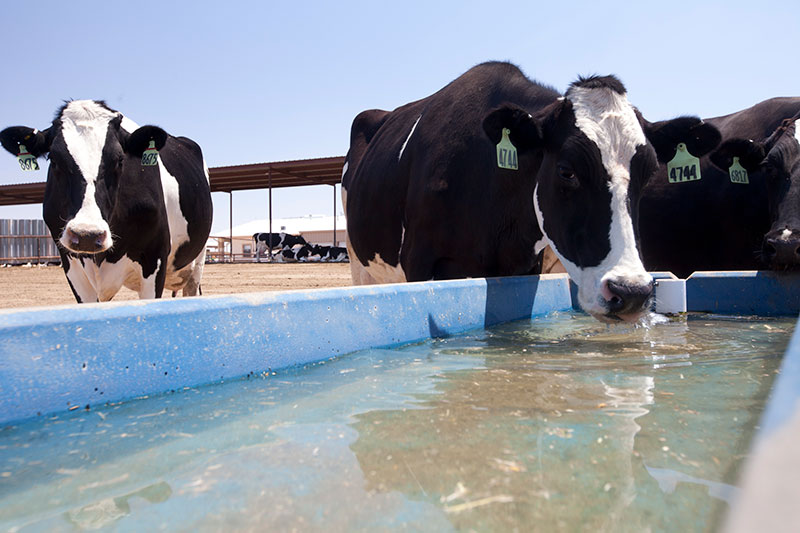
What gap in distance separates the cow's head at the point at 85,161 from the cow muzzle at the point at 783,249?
4.26 meters

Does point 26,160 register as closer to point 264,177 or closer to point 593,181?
point 593,181

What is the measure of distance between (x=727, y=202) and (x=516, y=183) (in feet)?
7.61

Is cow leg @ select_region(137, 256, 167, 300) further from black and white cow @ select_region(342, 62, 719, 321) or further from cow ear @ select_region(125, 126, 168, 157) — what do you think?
black and white cow @ select_region(342, 62, 719, 321)

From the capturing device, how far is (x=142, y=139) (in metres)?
4.63

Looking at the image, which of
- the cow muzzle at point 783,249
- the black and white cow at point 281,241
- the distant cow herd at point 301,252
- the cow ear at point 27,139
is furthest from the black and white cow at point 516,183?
the black and white cow at point 281,241

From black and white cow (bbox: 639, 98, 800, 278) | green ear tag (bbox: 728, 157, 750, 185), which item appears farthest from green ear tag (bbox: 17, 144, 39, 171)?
green ear tag (bbox: 728, 157, 750, 185)

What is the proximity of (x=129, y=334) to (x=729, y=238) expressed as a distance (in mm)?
4929

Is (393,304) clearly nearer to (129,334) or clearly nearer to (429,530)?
(129,334)

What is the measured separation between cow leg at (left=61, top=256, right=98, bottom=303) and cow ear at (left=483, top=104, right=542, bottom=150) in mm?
3196

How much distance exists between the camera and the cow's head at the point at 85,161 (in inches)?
153

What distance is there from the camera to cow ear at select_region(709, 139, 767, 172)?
4.77 metres

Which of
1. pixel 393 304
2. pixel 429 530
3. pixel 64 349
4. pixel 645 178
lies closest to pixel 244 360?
pixel 64 349

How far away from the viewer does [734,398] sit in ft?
5.81

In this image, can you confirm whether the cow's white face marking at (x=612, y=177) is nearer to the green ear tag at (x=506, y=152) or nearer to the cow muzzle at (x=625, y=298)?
the cow muzzle at (x=625, y=298)
